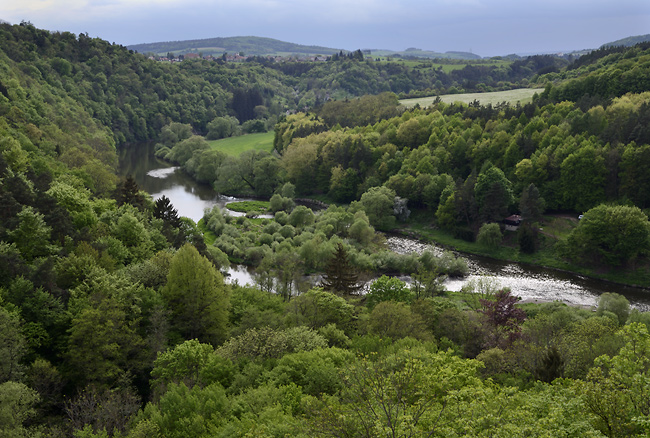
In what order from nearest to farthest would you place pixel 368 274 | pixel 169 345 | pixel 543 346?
pixel 543 346
pixel 169 345
pixel 368 274

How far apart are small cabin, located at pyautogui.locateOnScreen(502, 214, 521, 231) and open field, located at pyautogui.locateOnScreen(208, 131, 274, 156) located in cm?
8197

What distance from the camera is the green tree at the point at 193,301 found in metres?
38.7

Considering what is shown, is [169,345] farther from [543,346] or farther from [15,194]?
[543,346]

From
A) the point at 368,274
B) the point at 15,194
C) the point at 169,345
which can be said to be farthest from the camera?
the point at 368,274

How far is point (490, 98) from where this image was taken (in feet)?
433

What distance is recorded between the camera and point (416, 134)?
106 meters

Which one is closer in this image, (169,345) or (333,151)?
(169,345)

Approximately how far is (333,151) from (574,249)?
55.0 m

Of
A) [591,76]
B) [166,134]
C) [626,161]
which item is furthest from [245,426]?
[166,134]

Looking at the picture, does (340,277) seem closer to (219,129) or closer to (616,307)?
(616,307)

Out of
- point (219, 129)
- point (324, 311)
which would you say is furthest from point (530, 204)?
point (219, 129)

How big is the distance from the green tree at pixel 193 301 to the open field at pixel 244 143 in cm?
10273

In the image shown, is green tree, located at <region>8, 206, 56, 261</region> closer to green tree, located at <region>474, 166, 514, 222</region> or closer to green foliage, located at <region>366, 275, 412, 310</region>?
green foliage, located at <region>366, 275, 412, 310</region>

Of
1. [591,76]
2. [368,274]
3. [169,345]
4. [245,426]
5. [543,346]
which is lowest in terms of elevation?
[368,274]
